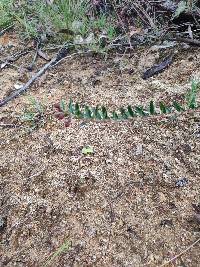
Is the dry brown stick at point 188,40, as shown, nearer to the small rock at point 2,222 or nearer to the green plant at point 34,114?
the green plant at point 34,114

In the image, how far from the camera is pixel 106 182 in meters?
1.64

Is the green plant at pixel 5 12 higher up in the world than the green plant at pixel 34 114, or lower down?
higher up

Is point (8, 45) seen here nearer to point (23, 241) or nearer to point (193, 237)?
point (23, 241)

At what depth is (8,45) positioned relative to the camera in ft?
8.82

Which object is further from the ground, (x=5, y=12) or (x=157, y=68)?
(x=5, y=12)

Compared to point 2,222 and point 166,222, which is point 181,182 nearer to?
point 166,222

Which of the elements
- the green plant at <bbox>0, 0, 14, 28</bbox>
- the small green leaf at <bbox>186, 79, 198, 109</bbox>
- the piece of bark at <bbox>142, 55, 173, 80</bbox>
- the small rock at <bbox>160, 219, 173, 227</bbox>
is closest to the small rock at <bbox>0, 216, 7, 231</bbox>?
the small rock at <bbox>160, 219, 173, 227</bbox>

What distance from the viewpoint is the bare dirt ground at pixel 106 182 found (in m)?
1.42

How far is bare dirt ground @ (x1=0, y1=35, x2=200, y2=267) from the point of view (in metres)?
1.42

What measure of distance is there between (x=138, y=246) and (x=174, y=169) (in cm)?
40

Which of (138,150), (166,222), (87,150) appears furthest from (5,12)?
(166,222)

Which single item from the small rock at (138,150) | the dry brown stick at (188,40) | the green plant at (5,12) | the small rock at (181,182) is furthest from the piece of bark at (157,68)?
the green plant at (5,12)

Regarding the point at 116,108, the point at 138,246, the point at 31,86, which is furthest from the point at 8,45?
the point at 138,246

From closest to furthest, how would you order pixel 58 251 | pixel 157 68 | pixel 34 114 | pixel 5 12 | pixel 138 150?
pixel 58 251 < pixel 138 150 < pixel 34 114 < pixel 157 68 < pixel 5 12
